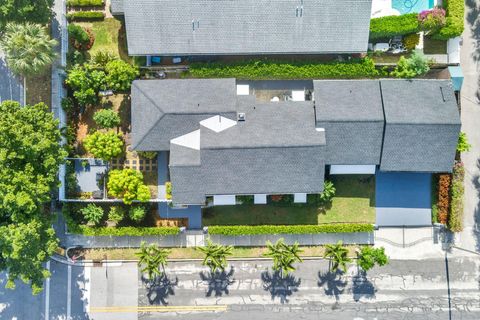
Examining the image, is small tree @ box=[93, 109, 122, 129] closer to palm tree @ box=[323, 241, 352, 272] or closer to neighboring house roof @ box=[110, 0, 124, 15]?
neighboring house roof @ box=[110, 0, 124, 15]

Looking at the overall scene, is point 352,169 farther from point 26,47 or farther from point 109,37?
point 26,47

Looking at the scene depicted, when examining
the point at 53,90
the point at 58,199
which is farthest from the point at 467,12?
the point at 58,199

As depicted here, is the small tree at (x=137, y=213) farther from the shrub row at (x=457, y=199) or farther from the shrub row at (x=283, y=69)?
the shrub row at (x=457, y=199)

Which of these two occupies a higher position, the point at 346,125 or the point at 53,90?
the point at 53,90

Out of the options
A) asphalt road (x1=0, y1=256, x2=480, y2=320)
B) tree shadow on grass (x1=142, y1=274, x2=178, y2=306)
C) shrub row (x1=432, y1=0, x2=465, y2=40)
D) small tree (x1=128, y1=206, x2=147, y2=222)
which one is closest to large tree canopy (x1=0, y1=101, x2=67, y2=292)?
asphalt road (x1=0, y1=256, x2=480, y2=320)

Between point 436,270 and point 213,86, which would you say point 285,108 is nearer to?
point 213,86

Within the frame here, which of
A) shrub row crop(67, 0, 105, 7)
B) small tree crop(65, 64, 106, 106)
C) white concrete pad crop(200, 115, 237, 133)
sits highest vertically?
shrub row crop(67, 0, 105, 7)

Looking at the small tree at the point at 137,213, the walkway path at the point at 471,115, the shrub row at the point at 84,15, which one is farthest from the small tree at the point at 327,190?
the shrub row at the point at 84,15
